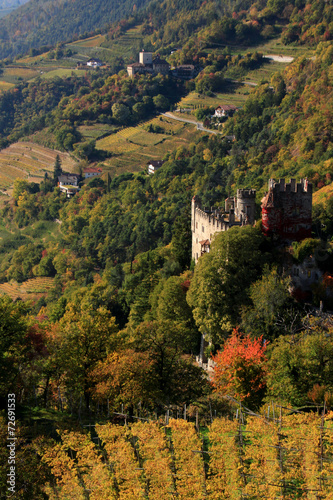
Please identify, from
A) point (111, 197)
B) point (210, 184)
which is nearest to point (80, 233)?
point (111, 197)

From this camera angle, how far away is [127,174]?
116 m

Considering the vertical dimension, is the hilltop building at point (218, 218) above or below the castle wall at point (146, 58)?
below

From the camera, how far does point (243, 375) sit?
32.6 metres

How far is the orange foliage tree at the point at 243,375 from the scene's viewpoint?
32250mm

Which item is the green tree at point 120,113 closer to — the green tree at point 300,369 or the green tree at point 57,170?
the green tree at point 57,170

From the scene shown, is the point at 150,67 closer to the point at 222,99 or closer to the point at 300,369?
the point at 222,99

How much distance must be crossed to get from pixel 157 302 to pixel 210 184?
47.7 meters

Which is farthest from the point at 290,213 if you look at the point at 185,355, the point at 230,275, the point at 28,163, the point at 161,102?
the point at 161,102

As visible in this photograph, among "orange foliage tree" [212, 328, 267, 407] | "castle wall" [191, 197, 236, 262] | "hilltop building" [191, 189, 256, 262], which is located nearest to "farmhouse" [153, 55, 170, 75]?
"hilltop building" [191, 189, 256, 262]

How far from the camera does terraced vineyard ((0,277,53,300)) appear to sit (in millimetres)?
95875

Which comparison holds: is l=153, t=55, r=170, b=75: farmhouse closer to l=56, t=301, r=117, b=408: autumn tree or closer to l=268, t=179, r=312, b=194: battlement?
l=268, t=179, r=312, b=194: battlement

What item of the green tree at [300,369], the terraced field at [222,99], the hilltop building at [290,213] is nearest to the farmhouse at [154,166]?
the terraced field at [222,99]

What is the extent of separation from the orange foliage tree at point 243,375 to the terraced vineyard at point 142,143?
299ft

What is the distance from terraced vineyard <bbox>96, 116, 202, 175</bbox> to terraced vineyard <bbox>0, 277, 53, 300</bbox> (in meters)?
32.2
